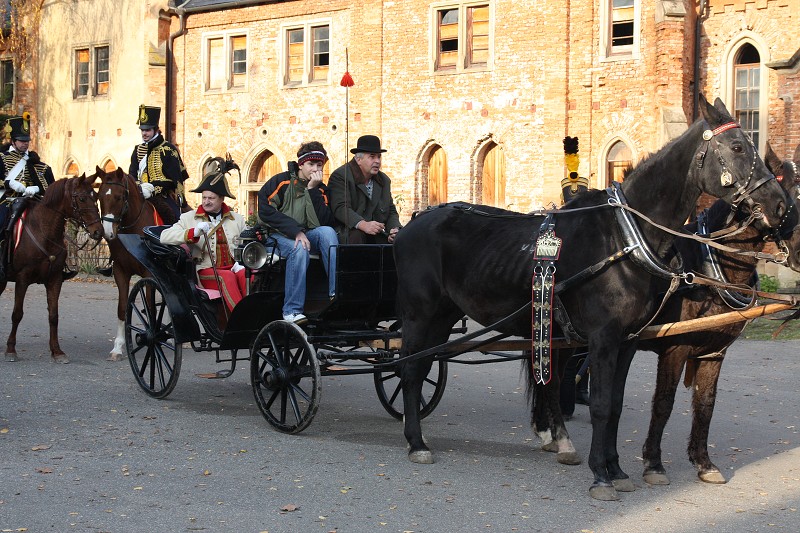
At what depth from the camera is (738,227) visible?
679 cm

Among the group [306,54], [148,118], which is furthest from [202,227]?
[306,54]

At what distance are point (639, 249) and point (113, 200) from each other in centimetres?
→ 739

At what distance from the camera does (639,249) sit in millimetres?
6762

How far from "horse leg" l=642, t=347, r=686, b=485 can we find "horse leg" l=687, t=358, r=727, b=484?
17cm

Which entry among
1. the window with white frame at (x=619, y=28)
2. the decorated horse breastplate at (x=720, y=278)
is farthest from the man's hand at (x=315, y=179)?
the window with white frame at (x=619, y=28)

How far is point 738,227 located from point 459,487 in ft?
7.65

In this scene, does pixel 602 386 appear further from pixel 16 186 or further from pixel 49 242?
pixel 16 186

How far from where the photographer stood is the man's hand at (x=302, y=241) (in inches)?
346

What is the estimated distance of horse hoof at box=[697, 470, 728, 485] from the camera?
7.10m

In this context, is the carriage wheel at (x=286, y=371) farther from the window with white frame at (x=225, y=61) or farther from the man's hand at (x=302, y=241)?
Answer: the window with white frame at (x=225, y=61)

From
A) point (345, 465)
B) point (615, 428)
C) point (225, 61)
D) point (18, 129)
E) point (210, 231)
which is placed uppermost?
point (225, 61)

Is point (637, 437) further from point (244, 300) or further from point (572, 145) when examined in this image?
point (572, 145)

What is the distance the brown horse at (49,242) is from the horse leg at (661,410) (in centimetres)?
754

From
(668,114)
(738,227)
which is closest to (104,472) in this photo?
(738,227)
